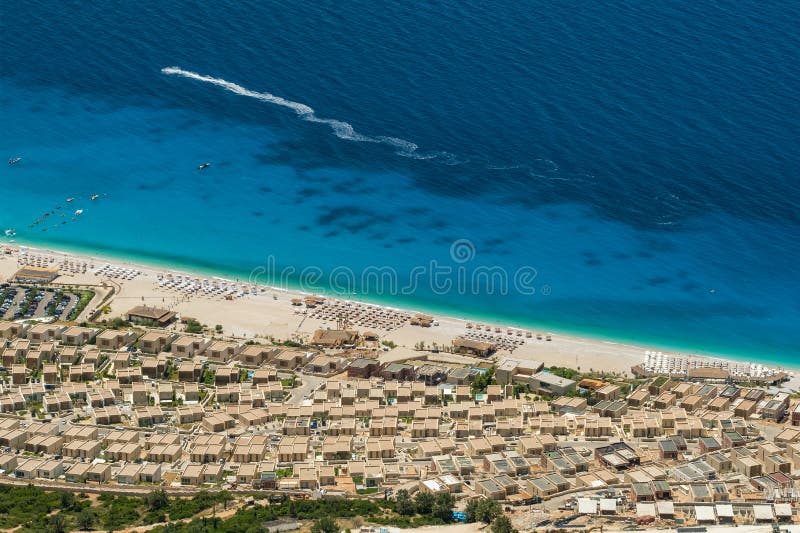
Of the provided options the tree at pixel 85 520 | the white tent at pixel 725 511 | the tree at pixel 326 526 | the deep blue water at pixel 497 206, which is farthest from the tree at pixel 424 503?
the deep blue water at pixel 497 206

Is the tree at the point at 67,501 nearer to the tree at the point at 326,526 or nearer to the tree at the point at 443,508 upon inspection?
the tree at the point at 326,526

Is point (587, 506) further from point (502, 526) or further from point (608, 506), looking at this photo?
point (502, 526)

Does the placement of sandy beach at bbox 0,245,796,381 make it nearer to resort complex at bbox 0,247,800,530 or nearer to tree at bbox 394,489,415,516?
resort complex at bbox 0,247,800,530

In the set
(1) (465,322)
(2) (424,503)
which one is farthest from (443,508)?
(1) (465,322)

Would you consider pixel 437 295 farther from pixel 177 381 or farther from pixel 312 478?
pixel 312 478

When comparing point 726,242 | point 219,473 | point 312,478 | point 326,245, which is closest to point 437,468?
point 312,478

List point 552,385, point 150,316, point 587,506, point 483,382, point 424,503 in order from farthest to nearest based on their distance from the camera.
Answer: point 150,316 → point 483,382 → point 552,385 → point 587,506 → point 424,503

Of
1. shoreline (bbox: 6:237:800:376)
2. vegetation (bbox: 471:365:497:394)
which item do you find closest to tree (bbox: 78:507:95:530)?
vegetation (bbox: 471:365:497:394)
